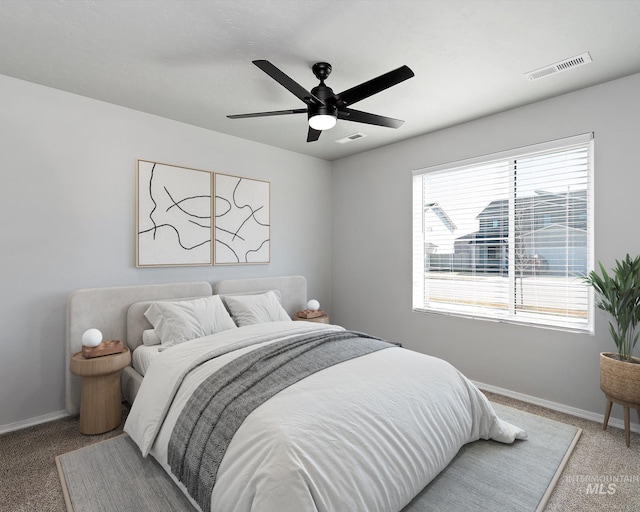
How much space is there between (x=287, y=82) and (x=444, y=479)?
2471 millimetres

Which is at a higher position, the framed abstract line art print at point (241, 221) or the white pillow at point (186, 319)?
the framed abstract line art print at point (241, 221)

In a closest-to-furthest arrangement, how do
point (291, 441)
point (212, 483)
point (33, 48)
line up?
point (291, 441) < point (212, 483) < point (33, 48)

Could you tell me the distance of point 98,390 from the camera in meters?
2.57

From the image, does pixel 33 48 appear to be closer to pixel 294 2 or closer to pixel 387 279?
pixel 294 2

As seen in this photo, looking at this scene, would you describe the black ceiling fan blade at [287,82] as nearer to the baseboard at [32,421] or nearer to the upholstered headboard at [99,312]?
the upholstered headboard at [99,312]

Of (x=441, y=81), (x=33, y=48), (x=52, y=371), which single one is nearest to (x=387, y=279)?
(x=441, y=81)

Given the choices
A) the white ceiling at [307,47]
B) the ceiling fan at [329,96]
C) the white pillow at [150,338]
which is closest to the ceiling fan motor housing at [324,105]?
the ceiling fan at [329,96]

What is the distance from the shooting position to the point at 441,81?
2691 mm

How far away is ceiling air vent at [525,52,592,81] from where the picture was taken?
2.37 m

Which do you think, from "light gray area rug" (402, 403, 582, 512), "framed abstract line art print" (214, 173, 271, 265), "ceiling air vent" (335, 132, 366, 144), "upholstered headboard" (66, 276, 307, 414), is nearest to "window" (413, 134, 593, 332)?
"ceiling air vent" (335, 132, 366, 144)

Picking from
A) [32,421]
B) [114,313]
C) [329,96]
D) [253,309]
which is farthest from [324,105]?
[32,421]

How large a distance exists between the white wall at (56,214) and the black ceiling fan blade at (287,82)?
1841mm

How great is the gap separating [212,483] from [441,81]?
9.88 ft

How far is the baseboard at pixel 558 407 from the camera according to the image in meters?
2.65
